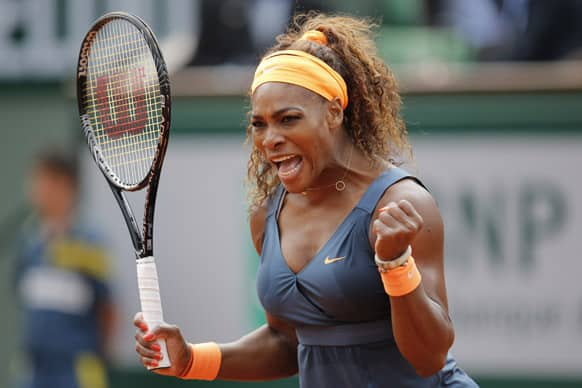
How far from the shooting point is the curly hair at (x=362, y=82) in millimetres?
3627

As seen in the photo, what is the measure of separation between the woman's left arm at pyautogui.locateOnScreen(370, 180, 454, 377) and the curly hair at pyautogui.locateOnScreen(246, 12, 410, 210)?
0.78 feet

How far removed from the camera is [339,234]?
348cm

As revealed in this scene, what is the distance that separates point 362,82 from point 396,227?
673 mm

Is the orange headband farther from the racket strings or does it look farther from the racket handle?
the racket handle

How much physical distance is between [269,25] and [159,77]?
416 cm

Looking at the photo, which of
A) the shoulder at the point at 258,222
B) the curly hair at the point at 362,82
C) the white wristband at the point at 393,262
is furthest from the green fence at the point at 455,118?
the white wristband at the point at 393,262

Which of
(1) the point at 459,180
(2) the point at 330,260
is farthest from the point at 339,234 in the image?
(1) the point at 459,180

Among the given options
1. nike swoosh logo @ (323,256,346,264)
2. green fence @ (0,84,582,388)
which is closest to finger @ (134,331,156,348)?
nike swoosh logo @ (323,256,346,264)

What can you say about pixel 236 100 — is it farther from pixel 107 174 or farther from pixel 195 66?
pixel 107 174

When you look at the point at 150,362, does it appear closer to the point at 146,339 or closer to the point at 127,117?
the point at 146,339

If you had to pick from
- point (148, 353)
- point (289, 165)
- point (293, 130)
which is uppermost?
point (293, 130)

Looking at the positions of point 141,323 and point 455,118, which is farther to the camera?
point 455,118

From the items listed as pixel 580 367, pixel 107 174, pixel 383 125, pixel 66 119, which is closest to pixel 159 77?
pixel 107 174

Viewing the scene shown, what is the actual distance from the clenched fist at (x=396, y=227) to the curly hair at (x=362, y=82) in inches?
19.8
